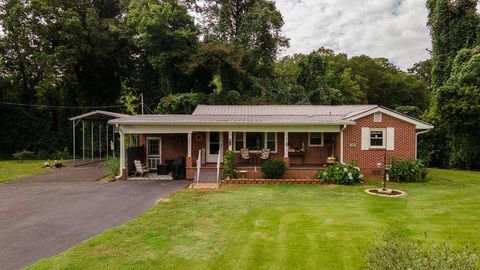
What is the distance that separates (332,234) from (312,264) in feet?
6.02

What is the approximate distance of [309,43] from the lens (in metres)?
36.8

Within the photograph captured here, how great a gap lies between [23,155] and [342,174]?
25.5 meters

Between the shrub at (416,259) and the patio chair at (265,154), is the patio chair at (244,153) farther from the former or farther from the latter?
the shrub at (416,259)

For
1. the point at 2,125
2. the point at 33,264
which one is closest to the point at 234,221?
the point at 33,264

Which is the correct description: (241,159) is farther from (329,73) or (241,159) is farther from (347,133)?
(329,73)

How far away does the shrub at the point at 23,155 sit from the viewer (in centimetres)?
2768

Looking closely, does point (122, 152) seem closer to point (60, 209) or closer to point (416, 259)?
point (60, 209)

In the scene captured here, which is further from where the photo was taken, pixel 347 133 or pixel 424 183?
pixel 347 133

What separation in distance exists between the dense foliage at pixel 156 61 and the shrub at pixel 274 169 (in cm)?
1291

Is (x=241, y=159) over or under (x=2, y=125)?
under

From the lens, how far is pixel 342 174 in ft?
50.8

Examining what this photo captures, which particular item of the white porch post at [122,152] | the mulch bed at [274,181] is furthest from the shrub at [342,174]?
the white porch post at [122,152]

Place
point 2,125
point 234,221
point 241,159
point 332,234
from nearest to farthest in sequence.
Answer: point 332,234, point 234,221, point 241,159, point 2,125

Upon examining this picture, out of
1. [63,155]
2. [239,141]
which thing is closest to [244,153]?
[239,141]
